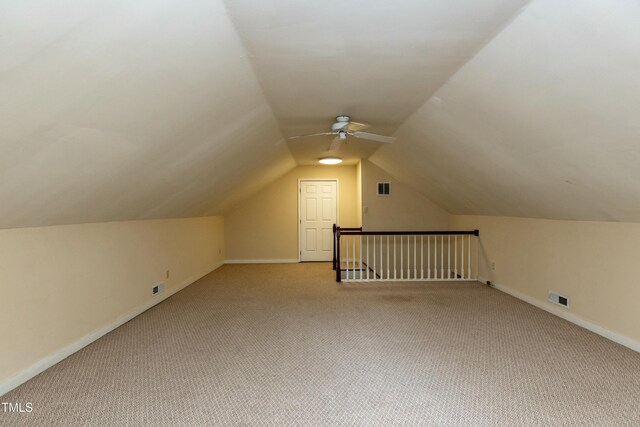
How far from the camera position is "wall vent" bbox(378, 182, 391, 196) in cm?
749

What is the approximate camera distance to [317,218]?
8.56 meters

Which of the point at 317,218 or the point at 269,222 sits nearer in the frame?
the point at 269,222

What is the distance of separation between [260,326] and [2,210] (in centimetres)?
246

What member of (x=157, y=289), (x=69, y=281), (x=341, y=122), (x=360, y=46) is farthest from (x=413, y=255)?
(x=69, y=281)

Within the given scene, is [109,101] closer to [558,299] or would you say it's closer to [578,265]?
[578,265]

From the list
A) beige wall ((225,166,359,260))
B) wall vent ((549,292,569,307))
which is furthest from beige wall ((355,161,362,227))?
wall vent ((549,292,569,307))

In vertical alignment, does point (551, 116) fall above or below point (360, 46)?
below

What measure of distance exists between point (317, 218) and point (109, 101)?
21.8 ft

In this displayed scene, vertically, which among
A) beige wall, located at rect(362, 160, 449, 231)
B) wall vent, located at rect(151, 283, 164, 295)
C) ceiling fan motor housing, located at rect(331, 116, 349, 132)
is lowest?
wall vent, located at rect(151, 283, 164, 295)

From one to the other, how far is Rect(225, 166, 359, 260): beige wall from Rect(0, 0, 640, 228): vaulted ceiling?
165 inches

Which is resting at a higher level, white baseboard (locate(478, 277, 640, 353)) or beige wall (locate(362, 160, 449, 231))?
beige wall (locate(362, 160, 449, 231))

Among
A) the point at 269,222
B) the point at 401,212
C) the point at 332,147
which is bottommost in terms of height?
the point at 269,222

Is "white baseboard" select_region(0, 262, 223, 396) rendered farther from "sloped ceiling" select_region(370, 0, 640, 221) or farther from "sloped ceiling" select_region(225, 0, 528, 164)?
"sloped ceiling" select_region(370, 0, 640, 221)

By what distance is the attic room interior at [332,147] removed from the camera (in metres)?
1.92
